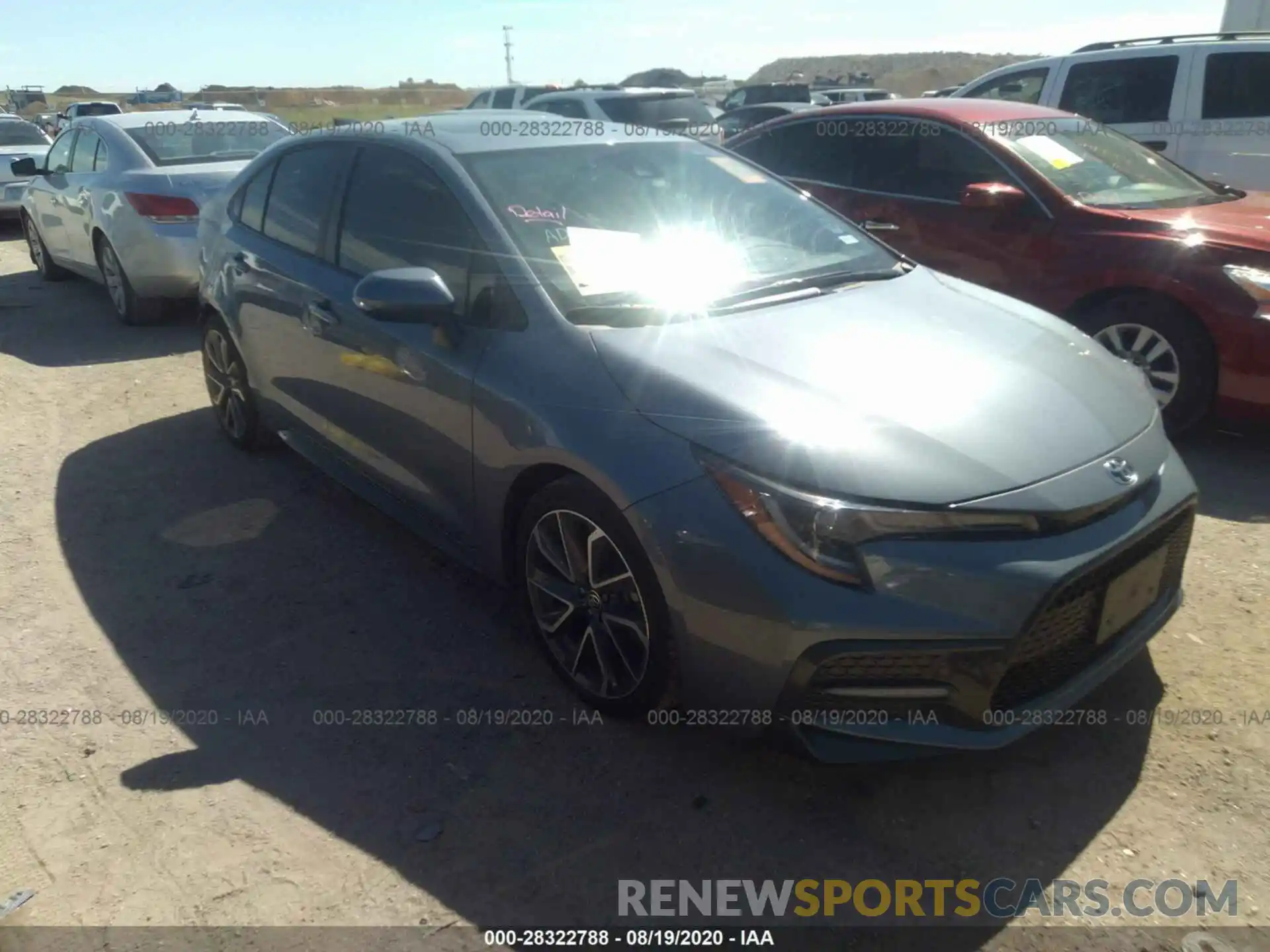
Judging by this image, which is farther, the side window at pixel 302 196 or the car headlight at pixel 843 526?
the side window at pixel 302 196

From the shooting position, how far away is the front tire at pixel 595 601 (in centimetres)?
271

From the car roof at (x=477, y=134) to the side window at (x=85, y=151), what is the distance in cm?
501

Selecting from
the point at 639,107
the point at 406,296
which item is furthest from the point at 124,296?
the point at 639,107

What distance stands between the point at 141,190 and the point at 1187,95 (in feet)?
26.3

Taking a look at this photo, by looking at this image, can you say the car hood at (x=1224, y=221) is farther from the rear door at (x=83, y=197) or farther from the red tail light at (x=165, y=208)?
the rear door at (x=83, y=197)

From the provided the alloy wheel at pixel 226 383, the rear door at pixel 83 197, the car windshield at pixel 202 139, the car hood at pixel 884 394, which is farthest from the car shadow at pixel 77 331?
the car hood at pixel 884 394

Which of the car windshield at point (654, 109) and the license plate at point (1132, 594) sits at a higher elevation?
the car windshield at point (654, 109)

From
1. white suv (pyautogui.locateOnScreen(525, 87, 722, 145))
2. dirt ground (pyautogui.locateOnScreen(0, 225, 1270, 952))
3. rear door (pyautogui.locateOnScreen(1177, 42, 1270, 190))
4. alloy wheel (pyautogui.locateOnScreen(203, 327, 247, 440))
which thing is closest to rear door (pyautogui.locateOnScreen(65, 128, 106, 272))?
alloy wheel (pyautogui.locateOnScreen(203, 327, 247, 440))

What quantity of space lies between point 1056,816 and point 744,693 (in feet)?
2.92

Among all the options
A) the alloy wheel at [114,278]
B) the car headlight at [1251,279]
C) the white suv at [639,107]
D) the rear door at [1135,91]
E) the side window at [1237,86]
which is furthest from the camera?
the white suv at [639,107]

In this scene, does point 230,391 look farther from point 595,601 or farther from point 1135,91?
point 1135,91

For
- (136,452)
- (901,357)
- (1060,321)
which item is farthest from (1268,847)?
(136,452)

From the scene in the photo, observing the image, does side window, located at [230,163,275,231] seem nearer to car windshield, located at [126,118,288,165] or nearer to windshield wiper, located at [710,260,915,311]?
windshield wiper, located at [710,260,915,311]

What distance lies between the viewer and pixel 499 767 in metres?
2.89
